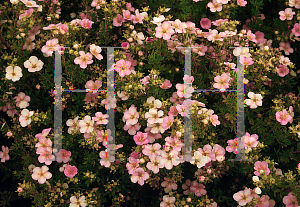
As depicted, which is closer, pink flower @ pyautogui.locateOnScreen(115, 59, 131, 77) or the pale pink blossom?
pink flower @ pyautogui.locateOnScreen(115, 59, 131, 77)

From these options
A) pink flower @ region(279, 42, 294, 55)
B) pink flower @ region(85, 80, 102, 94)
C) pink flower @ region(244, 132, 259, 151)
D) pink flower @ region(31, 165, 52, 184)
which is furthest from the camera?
pink flower @ region(279, 42, 294, 55)

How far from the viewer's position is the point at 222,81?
8.05 feet

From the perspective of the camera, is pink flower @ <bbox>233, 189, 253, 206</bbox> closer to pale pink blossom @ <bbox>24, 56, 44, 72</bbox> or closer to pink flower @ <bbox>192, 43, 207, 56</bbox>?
pink flower @ <bbox>192, 43, 207, 56</bbox>

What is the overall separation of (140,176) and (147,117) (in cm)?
48

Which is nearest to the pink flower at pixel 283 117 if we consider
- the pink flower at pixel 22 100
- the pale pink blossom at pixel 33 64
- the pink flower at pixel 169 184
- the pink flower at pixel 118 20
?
the pink flower at pixel 169 184

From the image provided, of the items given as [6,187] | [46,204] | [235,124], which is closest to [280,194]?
[235,124]

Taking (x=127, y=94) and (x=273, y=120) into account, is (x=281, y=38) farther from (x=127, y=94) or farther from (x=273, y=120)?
(x=127, y=94)

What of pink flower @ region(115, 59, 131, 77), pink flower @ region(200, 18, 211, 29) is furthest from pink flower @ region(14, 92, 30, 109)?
pink flower @ region(200, 18, 211, 29)

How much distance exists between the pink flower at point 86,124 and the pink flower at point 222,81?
1108 millimetres

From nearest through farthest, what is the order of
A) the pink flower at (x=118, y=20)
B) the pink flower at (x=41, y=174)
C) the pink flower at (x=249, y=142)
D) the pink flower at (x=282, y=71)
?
1. the pink flower at (x=249, y=142)
2. the pink flower at (x=41, y=174)
3. the pink flower at (x=118, y=20)
4. the pink flower at (x=282, y=71)

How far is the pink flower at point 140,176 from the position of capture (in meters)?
2.18

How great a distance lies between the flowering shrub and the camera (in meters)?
2.27

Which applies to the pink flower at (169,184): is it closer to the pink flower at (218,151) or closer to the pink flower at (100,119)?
the pink flower at (218,151)

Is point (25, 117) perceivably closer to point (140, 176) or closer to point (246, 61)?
point (140, 176)
